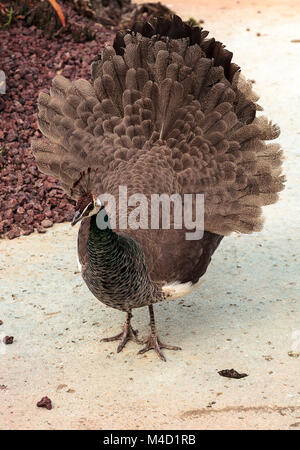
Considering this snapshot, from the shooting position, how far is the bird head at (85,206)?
12.4 ft

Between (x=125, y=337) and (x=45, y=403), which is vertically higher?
(x=125, y=337)

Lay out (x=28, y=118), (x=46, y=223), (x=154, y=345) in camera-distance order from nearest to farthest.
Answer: (x=154, y=345) → (x=46, y=223) → (x=28, y=118)

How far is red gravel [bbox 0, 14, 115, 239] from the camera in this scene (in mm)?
5996

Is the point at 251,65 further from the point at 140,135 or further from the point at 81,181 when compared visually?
the point at 81,181

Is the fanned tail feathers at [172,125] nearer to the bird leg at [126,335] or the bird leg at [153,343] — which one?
the bird leg at [153,343]

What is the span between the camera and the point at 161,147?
15.2ft

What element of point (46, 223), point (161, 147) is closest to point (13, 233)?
point (46, 223)

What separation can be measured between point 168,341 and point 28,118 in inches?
116

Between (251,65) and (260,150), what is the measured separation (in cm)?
387

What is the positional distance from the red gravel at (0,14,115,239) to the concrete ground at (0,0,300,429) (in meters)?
0.23

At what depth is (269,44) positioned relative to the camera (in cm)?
888

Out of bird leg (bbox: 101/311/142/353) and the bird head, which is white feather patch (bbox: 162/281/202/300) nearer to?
bird leg (bbox: 101/311/142/353)

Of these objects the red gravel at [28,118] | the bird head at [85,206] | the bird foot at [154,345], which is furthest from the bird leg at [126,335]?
the red gravel at [28,118]

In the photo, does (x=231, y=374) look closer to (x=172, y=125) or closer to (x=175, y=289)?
(x=175, y=289)
